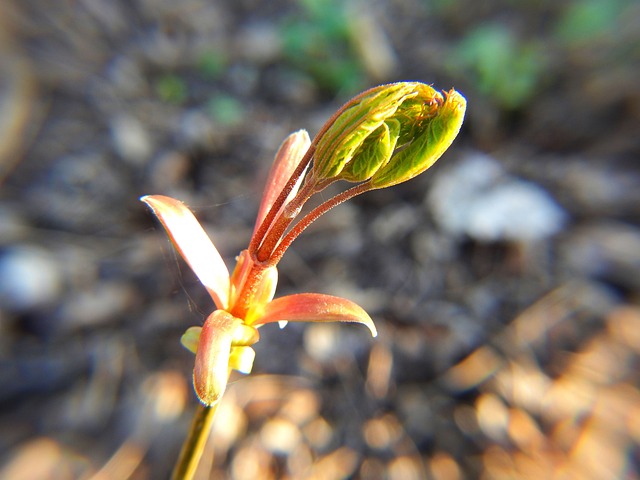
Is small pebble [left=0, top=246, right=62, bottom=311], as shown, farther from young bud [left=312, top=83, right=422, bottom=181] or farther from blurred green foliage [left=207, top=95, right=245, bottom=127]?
young bud [left=312, top=83, right=422, bottom=181]

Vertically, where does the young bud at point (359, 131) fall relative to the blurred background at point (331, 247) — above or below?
above

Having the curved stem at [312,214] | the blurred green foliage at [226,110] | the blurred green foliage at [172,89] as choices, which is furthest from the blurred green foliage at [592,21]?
the curved stem at [312,214]

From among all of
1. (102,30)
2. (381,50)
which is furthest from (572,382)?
(102,30)

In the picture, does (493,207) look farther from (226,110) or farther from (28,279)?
(28,279)

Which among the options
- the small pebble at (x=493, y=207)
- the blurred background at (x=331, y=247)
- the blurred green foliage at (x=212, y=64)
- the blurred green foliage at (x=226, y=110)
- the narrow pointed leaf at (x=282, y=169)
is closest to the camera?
the narrow pointed leaf at (x=282, y=169)

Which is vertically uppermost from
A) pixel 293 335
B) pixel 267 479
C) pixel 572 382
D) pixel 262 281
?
pixel 262 281

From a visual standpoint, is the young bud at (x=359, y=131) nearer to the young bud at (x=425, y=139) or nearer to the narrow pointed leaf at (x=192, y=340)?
the young bud at (x=425, y=139)

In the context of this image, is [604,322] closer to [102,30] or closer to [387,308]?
[387,308]
